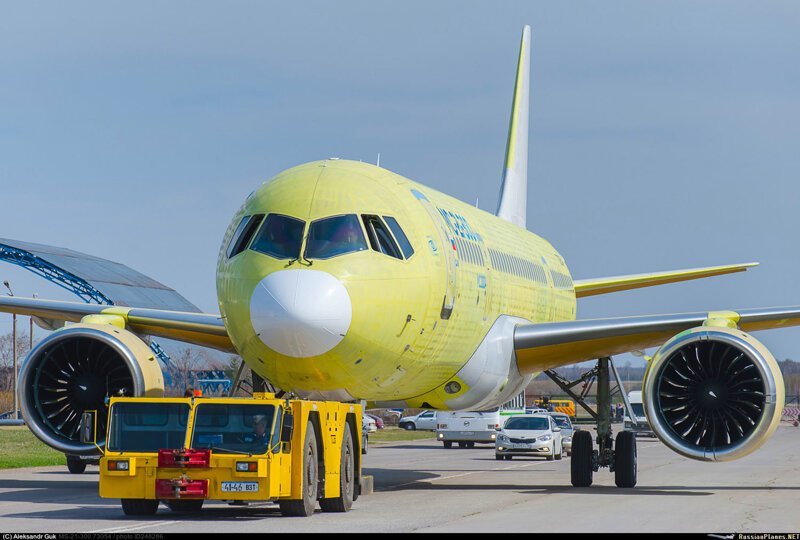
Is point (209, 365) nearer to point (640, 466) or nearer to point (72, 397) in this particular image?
point (640, 466)

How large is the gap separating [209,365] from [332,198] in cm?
7999

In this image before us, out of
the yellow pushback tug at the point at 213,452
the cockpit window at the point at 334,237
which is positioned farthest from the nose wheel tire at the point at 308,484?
the cockpit window at the point at 334,237

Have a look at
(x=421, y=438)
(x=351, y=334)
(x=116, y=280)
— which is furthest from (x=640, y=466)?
(x=116, y=280)

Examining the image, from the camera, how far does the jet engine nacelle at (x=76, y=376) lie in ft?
73.8

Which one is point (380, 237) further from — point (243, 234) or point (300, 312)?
point (300, 312)

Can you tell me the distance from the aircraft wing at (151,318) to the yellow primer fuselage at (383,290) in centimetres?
364

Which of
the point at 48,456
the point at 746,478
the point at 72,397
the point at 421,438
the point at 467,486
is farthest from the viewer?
the point at 421,438

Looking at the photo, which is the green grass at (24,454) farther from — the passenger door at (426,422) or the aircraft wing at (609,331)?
the passenger door at (426,422)

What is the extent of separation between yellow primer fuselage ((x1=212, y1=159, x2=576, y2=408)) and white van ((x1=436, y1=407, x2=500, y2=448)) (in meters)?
27.0

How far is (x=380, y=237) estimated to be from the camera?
18797mm

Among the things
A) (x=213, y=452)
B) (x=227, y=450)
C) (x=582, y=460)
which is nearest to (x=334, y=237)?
(x=227, y=450)

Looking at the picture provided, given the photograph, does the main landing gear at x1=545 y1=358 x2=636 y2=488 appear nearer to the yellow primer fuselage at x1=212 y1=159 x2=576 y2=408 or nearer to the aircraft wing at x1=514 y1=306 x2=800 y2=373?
the aircraft wing at x1=514 y1=306 x2=800 y2=373

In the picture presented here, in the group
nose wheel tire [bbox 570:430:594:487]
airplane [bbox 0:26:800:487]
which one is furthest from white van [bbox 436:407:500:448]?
nose wheel tire [bbox 570:430:594:487]

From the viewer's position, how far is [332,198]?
1884 centimetres
